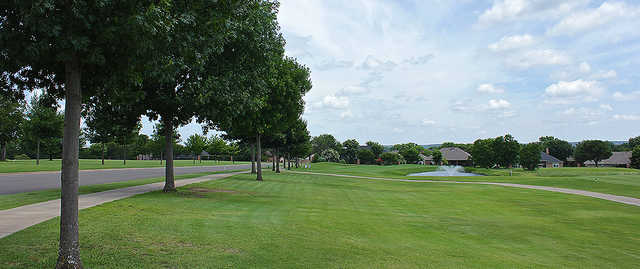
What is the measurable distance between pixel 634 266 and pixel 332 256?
258 inches

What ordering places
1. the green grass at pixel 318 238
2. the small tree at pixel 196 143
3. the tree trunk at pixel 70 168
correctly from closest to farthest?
the tree trunk at pixel 70 168
the green grass at pixel 318 238
the small tree at pixel 196 143

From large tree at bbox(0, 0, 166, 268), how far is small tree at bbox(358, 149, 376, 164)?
11220cm

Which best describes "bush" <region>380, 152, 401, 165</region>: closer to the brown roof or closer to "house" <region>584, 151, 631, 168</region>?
the brown roof

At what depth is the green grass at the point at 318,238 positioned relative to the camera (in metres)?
6.51

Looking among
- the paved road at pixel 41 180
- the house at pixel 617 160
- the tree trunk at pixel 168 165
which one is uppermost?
the tree trunk at pixel 168 165

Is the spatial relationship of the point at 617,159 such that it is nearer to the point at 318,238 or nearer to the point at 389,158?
the point at 389,158

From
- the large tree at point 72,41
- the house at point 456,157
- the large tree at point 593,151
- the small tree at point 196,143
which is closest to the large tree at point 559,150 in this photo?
the large tree at point 593,151

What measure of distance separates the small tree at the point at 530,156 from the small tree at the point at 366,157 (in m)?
45.7

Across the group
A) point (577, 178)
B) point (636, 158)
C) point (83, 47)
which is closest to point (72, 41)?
point (83, 47)

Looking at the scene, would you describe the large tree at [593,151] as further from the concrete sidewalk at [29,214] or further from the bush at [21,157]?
the bush at [21,157]

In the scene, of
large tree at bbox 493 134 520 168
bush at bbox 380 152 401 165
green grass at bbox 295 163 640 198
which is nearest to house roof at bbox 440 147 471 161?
bush at bbox 380 152 401 165

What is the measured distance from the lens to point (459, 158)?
12288cm

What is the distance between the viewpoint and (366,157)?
117 meters

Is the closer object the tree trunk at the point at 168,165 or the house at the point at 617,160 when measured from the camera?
the tree trunk at the point at 168,165
